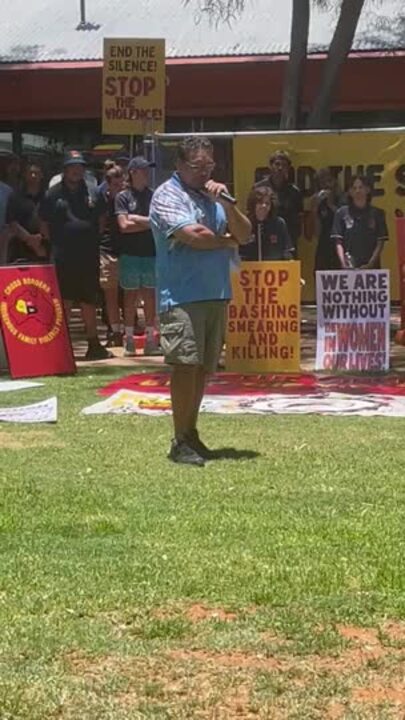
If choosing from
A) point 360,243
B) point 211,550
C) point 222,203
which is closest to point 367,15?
point 360,243

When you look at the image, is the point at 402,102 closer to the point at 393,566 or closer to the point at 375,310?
the point at 375,310

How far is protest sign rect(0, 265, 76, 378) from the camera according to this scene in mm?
10500

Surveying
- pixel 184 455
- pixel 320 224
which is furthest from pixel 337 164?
pixel 184 455

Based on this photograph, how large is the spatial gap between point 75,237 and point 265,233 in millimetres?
1798

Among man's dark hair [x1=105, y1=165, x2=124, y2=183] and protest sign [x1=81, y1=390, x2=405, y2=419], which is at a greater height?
man's dark hair [x1=105, y1=165, x2=124, y2=183]

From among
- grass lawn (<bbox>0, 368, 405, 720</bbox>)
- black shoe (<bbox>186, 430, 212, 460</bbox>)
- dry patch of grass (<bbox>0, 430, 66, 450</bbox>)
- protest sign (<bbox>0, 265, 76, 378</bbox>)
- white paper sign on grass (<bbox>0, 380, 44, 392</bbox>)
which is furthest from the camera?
protest sign (<bbox>0, 265, 76, 378</bbox>)

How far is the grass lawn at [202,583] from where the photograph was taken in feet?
12.1

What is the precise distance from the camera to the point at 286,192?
41.6 ft

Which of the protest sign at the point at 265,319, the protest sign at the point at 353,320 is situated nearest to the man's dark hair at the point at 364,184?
the protest sign at the point at 353,320

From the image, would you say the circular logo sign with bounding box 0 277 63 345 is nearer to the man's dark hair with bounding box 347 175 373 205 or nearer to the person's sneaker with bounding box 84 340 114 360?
the person's sneaker with bounding box 84 340 114 360

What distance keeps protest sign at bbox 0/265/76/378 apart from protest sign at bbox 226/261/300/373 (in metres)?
1.47

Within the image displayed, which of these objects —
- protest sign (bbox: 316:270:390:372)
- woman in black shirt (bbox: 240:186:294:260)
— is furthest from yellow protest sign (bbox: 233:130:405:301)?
protest sign (bbox: 316:270:390:372)

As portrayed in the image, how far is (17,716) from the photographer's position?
3496mm

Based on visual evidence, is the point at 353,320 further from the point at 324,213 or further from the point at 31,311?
the point at 31,311
